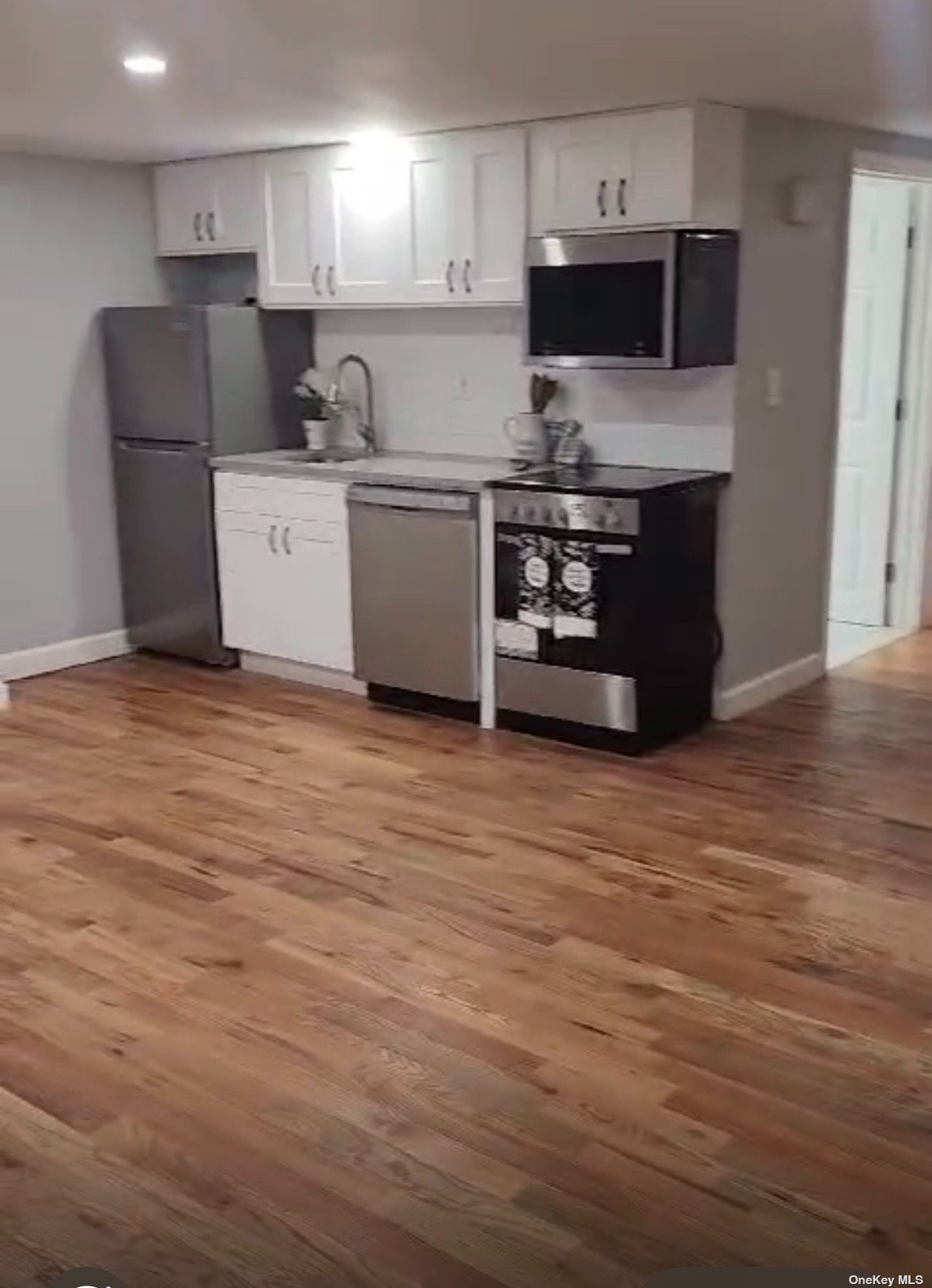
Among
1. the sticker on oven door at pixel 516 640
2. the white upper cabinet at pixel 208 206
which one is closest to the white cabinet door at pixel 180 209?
the white upper cabinet at pixel 208 206

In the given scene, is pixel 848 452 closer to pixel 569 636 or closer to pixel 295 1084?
pixel 569 636

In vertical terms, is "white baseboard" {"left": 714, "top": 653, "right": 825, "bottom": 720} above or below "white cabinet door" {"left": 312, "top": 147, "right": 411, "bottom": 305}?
below

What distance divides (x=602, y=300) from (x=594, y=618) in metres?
1.08

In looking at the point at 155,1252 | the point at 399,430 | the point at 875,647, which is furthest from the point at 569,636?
the point at 155,1252

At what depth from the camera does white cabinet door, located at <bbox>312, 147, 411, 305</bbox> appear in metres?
5.23

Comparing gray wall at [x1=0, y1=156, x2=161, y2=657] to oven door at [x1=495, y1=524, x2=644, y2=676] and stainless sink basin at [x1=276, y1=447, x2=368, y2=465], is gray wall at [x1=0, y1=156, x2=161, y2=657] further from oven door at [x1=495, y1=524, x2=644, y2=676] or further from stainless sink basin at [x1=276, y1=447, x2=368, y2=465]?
oven door at [x1=495, y1=524, x2=644, y2=676]

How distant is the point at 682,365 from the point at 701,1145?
2730mm

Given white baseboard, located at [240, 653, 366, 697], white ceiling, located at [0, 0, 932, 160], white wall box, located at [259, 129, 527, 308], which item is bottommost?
white baseboard, located at [240, 653, 366, 697]

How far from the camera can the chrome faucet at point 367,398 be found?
591cm

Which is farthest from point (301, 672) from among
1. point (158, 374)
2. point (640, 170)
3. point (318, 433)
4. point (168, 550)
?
point (640, 170)

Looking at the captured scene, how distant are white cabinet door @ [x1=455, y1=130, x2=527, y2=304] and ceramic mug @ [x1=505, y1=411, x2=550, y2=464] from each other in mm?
468

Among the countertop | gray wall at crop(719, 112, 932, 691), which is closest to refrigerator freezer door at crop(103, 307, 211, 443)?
the countertop

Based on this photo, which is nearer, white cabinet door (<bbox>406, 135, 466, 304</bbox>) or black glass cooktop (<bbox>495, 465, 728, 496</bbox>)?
black glass cooktop (<bbox>495, 465, 728, 496</bbox>)

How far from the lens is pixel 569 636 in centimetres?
472
